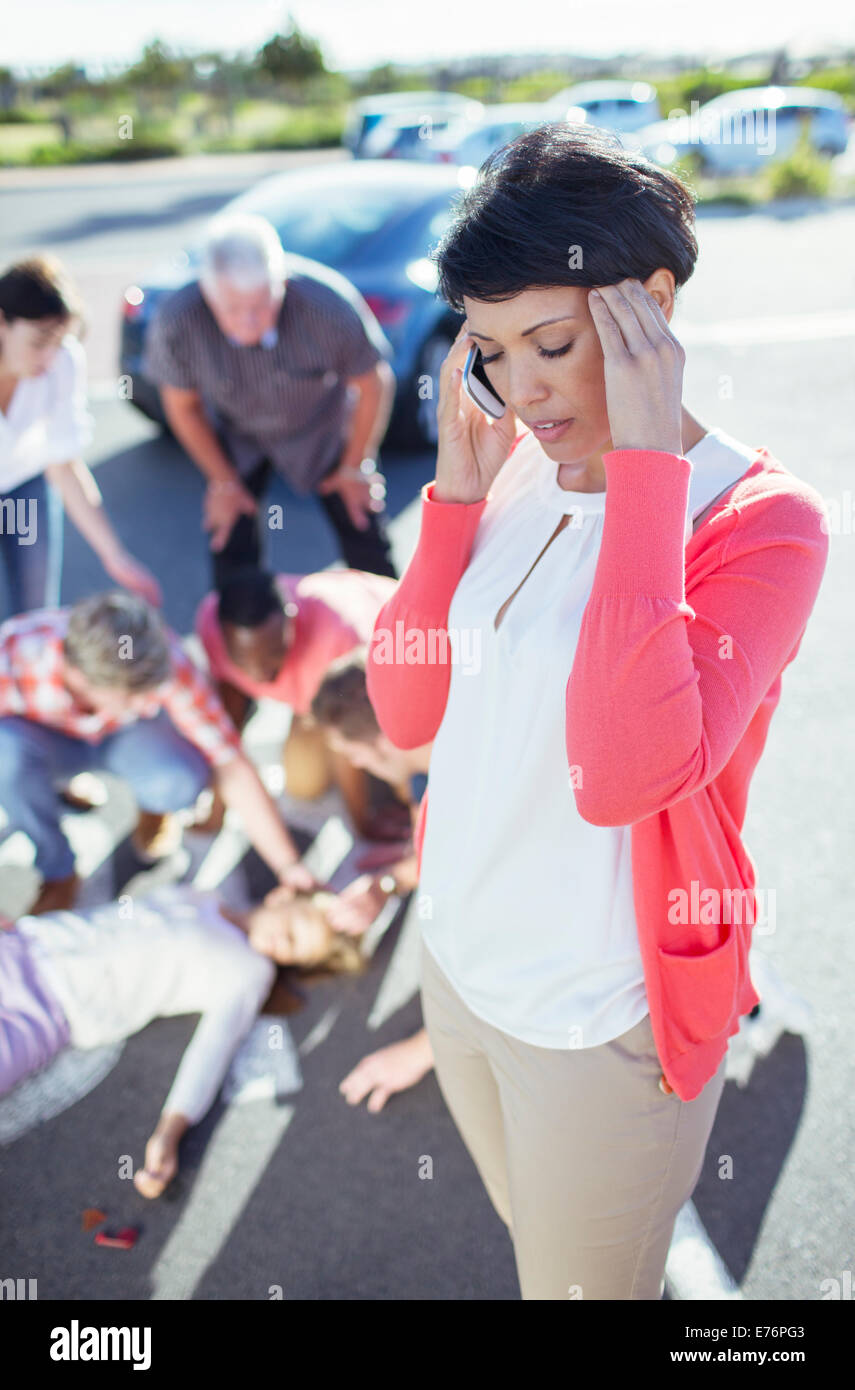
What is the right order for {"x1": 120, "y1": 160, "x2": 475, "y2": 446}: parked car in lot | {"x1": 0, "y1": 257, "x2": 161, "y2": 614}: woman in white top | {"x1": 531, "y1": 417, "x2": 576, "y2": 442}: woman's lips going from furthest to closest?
1. {"x1": 120, "y1": 160, "x2": 475, "y2": 446}: parked car in lot
2. {"x1": 0, "y1": 257, "x2": 161, "y2": 614}: woman in white top
3. {"x1": 531, "y1": 417, "x2": 576, "y2": 442}: woman's lips

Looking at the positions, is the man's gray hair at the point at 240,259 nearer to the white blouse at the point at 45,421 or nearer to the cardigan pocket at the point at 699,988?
the white blouse at the point at 45,421

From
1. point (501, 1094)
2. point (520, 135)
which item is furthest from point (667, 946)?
point (520, 135)

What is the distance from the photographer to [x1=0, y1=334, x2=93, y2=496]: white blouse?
3.36 meters

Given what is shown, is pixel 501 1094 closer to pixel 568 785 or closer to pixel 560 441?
pixel 568 785

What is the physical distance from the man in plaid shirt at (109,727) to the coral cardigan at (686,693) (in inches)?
69.6

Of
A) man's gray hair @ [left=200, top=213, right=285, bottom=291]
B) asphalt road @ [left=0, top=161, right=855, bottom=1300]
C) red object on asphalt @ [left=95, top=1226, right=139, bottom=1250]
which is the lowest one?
red object on asphalt @ [left=95, top=1226, right=139, bottom=1250]

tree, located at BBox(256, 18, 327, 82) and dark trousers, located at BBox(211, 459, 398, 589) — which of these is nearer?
dark trousers, located at BBox(211, 459, 398, 589)

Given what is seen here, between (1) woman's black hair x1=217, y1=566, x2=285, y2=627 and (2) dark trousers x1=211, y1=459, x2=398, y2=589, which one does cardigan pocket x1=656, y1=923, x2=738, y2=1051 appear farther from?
(2) dark trousers x1=211, y1=459, x2=398, y2=589

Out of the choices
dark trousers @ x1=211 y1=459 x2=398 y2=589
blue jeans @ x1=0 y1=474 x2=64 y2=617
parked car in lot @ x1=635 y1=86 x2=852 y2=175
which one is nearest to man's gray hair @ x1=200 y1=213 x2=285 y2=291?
dark trousers @ x1=211 y1=459 x2=398 y2=589

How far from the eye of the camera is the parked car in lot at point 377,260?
19.7ft

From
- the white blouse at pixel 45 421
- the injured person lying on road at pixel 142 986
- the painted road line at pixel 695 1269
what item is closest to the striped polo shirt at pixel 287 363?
the white blouse at pixel 45 421

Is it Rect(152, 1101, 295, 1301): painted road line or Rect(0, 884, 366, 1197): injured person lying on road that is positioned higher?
Rect(0, 884, 366, 1197): injured person lying on road

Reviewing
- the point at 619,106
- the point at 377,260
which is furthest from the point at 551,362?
the point at 619,106
